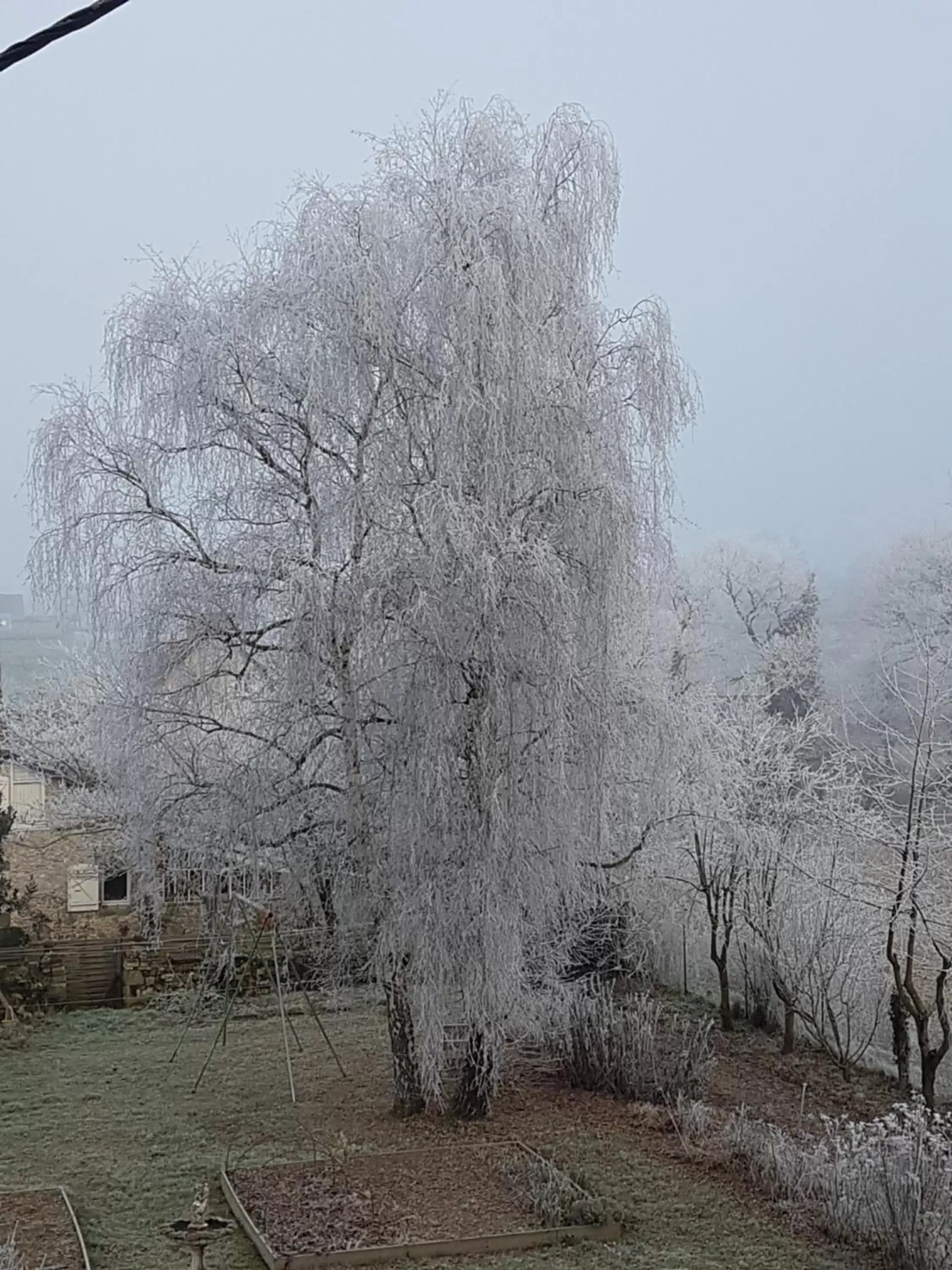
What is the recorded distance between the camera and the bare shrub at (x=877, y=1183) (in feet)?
14.6

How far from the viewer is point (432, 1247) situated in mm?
4738

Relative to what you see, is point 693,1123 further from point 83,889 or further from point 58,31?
point 83,889

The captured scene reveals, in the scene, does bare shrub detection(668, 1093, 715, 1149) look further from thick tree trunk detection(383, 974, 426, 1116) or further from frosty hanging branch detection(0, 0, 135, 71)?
frosty hanging branch detection(0, 0, 135, 71)

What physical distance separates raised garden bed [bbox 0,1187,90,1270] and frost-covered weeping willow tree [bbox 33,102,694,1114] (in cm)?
186

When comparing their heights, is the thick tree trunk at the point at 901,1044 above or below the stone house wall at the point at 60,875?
below

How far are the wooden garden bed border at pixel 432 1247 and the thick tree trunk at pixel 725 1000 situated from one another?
4643 millimetres

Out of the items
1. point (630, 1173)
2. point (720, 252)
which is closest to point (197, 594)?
point (630, 1173)


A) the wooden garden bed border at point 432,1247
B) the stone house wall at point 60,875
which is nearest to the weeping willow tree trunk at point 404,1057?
the wooden garden bed border at point 432,1247

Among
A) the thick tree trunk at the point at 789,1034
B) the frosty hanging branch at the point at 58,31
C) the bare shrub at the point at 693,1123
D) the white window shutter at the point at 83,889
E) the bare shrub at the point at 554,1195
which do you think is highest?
the frosty hanging branch at the point at 58,31

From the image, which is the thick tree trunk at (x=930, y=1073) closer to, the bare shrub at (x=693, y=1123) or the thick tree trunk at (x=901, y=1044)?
the thick tree trunk at (x=901, y=1044)

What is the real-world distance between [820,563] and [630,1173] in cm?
950

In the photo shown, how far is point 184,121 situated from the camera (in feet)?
29.6

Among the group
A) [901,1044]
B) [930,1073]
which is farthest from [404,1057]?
[901,1044]

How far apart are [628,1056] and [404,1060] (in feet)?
4.60
